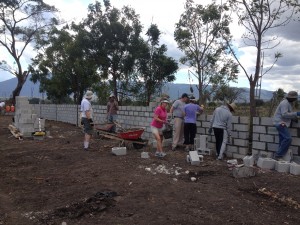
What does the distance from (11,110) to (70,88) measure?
28.1ft

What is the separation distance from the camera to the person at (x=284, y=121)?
22.0 feet

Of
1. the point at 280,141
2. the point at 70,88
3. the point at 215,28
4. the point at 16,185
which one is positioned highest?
the point at 215,28

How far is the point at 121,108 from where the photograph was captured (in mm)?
12977

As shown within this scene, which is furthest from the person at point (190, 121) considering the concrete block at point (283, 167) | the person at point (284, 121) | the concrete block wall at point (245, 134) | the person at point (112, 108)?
the person at point (112, 108)

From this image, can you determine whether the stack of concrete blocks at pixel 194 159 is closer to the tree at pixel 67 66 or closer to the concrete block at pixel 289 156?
the concrete block at pixel 289 156

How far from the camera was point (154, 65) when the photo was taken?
17.7 metres

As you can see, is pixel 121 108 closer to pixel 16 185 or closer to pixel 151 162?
pixel 151 162

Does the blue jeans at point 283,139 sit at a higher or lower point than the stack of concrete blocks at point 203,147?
higher

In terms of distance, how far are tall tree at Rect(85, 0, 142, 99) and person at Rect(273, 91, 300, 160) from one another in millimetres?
12140

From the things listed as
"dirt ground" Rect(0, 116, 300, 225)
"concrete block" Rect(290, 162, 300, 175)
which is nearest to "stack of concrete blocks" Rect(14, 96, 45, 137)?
"dirt ground" Rect(0, 116, 300, 225)

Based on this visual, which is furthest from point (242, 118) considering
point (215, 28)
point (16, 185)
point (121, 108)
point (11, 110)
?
point (11, 110)

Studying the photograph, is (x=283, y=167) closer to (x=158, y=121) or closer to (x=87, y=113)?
(x=158, y=121)

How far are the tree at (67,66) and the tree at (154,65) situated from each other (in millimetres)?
2995

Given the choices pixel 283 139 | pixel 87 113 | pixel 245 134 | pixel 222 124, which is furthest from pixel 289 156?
pixel 87 113
